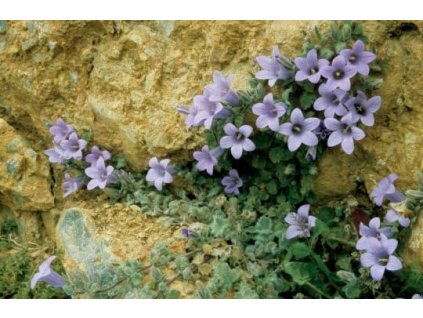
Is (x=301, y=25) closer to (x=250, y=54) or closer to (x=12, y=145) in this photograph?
(x=250, y=54)

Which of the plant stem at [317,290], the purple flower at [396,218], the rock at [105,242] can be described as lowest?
the rock at [105,242]

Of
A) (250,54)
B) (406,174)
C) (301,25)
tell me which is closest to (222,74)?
(250,54)

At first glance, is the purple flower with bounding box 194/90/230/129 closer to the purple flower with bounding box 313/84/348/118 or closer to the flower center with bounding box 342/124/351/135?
the purple flower with bounding box 313/84/348/118

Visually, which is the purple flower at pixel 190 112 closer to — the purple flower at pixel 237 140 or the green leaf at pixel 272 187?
the purple flower at pixel 237 140

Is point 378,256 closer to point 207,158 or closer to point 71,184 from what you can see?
point 207,158

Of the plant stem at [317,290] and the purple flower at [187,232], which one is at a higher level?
the purple flower at [187,232]

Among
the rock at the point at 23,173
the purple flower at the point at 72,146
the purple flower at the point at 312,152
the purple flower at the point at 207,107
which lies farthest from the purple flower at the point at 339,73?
the rock at the point at 23,173
